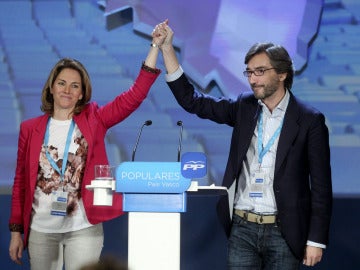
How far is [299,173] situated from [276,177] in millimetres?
115

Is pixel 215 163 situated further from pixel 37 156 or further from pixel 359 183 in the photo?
pixel 37 156

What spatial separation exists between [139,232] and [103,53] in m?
2.25

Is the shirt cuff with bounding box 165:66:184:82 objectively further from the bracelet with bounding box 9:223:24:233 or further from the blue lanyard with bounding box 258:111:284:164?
the bracelet with bounding box 9:223:24:233

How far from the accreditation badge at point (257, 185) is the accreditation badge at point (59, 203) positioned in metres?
0.80

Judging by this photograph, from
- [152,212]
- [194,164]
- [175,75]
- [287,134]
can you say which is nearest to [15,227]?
[152,212]

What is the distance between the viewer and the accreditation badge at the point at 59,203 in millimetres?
2945

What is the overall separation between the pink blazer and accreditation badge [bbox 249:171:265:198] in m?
0.57

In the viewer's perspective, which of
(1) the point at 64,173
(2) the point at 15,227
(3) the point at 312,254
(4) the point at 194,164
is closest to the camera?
(4) the point at 194,164

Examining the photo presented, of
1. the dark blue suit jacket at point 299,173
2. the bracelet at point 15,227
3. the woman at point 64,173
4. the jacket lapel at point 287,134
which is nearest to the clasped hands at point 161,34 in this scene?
the woman at point 64,173

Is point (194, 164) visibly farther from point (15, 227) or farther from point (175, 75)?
point (15, 227)

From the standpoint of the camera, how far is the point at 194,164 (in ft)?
7.96

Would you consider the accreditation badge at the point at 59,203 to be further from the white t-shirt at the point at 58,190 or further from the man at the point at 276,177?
the man at the point at 276,177

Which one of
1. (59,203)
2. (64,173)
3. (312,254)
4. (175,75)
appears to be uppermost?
(175,75)

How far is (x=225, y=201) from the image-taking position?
119 inches
